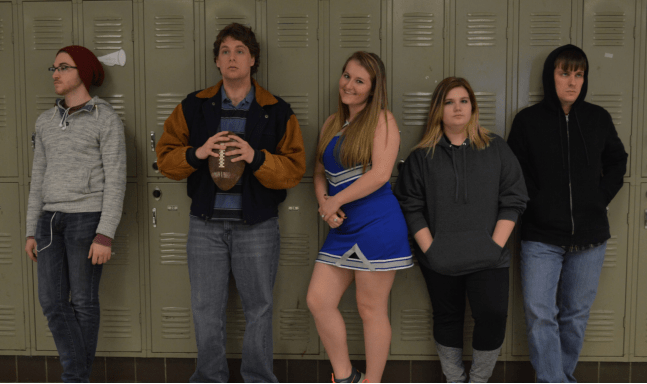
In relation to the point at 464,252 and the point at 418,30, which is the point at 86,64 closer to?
the point at 418,30

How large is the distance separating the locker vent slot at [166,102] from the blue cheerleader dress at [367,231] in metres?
1.07

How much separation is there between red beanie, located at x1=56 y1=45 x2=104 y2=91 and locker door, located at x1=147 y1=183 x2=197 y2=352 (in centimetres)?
71

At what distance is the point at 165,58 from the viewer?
2.65m

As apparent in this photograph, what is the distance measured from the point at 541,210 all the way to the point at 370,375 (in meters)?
1.29

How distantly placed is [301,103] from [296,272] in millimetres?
1053

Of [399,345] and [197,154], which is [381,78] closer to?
[197,154]

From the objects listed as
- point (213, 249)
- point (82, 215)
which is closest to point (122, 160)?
point (82, 215)

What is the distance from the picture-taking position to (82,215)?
2.32 metres

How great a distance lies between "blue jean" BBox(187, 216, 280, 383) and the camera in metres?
A: 2.27

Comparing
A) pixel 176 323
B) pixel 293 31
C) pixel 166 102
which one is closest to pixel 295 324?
pixel 176 323

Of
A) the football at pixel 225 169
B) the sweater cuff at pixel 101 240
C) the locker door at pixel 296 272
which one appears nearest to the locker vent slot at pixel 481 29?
the locker door at pixel 296 272

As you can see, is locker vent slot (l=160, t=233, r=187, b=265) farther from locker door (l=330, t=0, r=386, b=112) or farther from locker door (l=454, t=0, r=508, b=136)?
locker door (l=454, t=0, r=508, b=136)

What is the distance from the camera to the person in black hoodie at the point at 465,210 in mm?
2156

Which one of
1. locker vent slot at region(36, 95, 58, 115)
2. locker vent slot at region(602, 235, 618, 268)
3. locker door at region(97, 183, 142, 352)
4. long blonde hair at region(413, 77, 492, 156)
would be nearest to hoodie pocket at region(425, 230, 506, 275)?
long blonde hair at region(413, 77, 492, 156)
